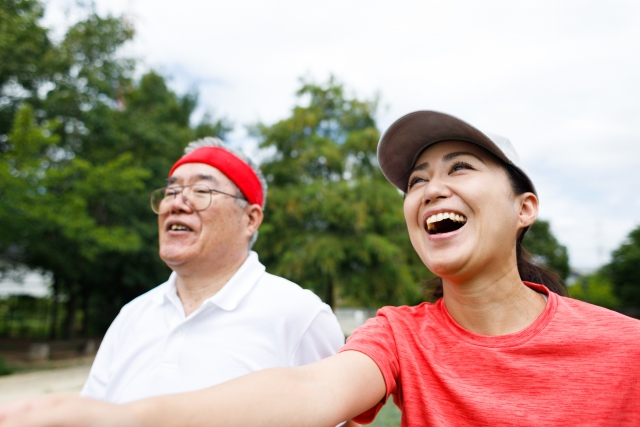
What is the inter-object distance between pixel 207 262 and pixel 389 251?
10.8 meters

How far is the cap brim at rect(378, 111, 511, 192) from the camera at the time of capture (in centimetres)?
171

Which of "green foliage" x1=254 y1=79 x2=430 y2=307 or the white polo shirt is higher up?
"green foliage" x1=254 y1=79 x2=430 y2=307

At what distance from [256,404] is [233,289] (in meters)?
1.43

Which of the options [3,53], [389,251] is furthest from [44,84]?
[389,251]

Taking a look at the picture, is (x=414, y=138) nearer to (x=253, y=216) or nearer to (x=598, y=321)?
(x=598, y=321)

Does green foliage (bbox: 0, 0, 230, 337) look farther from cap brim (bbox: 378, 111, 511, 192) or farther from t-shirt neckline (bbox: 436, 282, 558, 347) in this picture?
t-shirt neckline (bbox: 436, 282, 558, 347)

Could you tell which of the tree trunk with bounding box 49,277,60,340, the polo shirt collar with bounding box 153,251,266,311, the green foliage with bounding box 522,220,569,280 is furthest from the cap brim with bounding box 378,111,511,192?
the green foliage with bounding box 522,220,569,280

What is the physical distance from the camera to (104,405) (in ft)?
2.67

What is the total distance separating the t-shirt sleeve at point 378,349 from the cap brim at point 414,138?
725 millimetres

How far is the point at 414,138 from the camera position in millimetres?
1903

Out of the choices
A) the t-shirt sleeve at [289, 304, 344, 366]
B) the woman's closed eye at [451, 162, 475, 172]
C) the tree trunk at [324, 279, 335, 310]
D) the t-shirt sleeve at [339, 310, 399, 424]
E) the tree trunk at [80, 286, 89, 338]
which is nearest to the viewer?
the t-shirt sleeve at [339, 310, 399, 424]

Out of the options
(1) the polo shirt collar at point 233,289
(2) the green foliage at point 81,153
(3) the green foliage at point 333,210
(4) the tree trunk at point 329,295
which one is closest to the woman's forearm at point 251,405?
(1) the polo shirt collar at point 233,289

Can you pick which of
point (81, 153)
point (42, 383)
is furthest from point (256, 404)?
point (81, 153)

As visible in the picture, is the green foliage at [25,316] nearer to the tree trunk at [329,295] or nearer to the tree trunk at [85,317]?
the tree trunk at [85,317]
